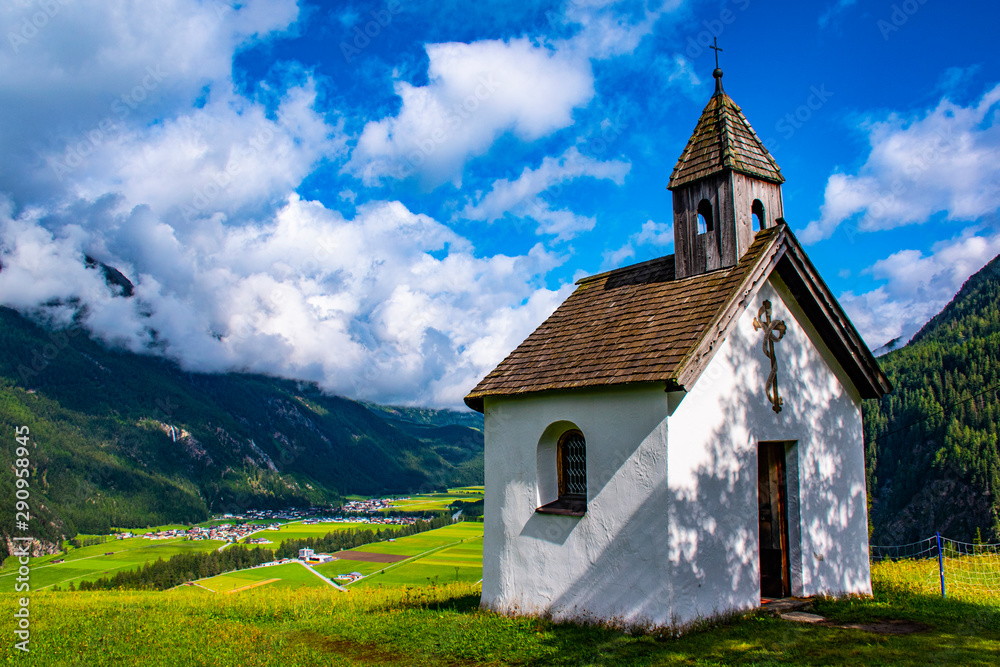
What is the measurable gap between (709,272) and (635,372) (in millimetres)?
3359

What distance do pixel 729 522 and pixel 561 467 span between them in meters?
3.16

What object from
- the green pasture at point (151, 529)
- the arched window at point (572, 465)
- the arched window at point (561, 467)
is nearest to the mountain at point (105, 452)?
the green pasture at point (151, 529)

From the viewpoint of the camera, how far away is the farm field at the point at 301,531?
102613 mm

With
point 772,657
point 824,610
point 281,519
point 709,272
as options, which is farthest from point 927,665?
point 281,519

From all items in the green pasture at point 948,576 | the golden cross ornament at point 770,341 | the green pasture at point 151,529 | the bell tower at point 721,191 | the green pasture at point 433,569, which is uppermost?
the bell tower at point 721,191

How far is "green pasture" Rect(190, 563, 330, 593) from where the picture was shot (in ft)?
191

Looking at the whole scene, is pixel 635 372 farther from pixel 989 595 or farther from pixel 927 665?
pixel 989 595

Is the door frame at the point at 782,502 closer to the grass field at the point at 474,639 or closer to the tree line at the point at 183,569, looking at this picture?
the grass field at the point at 474,639

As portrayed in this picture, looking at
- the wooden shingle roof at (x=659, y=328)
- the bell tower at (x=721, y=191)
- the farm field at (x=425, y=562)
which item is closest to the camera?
the wooden shingle roof at (x=659, y=328)

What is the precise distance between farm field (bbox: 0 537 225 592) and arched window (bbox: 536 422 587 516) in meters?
55.0

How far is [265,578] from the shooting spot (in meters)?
63.3

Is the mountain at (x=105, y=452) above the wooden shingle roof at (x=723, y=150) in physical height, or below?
below

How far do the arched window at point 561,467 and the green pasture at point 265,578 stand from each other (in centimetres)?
5199

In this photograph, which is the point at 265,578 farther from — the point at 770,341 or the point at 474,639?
the point at 770,341
